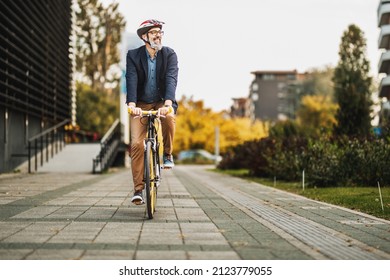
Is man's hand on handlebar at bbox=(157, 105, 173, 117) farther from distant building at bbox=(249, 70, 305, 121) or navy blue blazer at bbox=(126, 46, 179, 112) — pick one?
distant building at bbox=(249, 70, 305, 121)

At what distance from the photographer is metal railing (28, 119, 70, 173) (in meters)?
20.4

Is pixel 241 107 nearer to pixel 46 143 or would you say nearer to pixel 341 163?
pixel 46 143

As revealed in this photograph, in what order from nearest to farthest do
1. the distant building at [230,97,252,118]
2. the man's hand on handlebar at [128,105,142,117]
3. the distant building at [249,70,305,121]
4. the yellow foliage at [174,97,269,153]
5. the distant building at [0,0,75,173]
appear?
the man's hand on handlebar at [128,105,142,117]
the distant building at [0,0,75,173]
the yellow foliage at [174,97,269,153]
the distant building at [249,70,305,121]
the distant building at [230,97,252,118]

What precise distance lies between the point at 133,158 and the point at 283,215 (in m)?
1.92

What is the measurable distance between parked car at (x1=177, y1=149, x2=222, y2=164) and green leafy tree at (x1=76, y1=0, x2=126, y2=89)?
849 centimetres

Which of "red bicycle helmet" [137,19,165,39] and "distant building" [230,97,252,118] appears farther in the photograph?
"distant building" [230,97,252,118]

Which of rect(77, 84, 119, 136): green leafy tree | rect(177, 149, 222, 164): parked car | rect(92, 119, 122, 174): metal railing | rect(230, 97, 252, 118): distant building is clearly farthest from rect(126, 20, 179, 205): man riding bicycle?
rect(230, 97, 252, 118): distant building

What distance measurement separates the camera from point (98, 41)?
4719cm

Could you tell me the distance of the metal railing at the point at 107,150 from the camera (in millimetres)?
21319

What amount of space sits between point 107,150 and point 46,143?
2.22 meters

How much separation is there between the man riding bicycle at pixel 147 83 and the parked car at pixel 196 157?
42.7m

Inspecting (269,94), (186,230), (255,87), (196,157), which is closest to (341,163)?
(186,230)

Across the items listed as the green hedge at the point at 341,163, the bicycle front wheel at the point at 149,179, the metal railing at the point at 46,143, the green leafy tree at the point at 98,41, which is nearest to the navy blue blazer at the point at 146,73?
the bicycle front wheel at the point at 149,179
